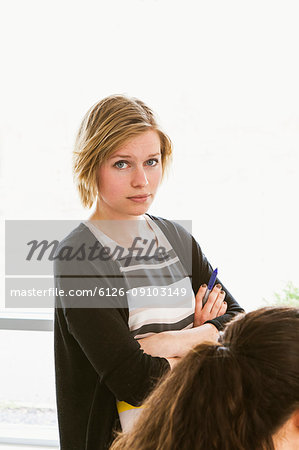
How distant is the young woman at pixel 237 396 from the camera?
2.41 ft

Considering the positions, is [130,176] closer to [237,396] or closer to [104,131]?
[104,131]

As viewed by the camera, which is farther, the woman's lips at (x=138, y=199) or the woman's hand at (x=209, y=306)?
the woman's hand at (x=209, y=306)

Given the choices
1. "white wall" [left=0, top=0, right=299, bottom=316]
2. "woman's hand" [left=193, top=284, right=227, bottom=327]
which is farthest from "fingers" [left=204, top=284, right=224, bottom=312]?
"white wall" [left=0, top=0, right=299, bottom=316]

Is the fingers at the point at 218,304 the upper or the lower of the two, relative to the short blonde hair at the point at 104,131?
lower

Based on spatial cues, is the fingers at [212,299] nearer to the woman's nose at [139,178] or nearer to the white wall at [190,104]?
the woman's nose at [139,178]

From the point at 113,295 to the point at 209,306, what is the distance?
314mm

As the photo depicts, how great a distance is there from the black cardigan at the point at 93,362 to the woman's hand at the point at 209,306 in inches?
1.9

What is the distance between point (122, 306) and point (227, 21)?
1.46 meters

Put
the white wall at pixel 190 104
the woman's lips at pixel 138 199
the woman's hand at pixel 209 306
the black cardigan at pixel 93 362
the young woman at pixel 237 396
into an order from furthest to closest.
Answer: the white wall at pixel 190 104
the woman's hand at pixel 209 306
the woman's lips at pixel 138 199
the black cardigan at pixel 93 362
the young woman at pixel 237 396

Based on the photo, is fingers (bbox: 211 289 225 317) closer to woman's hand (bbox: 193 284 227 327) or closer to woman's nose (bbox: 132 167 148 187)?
woman's hand (bbox: 193 284 227 327)

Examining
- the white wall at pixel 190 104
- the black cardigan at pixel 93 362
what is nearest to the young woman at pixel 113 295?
the black cardigan at pixel 93 362

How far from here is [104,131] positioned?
4.25ft

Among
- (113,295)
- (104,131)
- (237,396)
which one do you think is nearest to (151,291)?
(113,295)

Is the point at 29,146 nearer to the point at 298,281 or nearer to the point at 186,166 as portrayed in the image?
the point at 186,166
